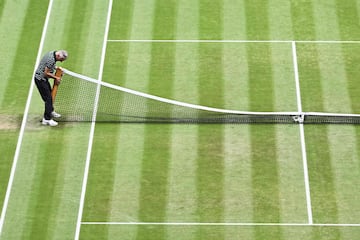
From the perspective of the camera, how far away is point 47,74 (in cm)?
1916

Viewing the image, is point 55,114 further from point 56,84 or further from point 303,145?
point 303,145

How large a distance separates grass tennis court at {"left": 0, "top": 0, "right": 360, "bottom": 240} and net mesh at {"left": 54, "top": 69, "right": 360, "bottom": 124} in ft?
0.81

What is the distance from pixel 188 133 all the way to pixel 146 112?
1.20 meters

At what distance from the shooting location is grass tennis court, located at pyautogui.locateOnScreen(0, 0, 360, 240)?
1780 centimetres

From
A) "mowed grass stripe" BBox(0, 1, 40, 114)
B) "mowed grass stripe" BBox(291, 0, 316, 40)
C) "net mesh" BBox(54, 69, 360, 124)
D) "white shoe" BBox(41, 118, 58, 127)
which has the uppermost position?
"mowed grass stripe" BBox(291, 0, 316, 40)

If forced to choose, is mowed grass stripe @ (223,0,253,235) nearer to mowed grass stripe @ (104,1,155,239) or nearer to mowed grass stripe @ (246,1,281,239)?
mowed grass stripe @ (246,1,281,239)

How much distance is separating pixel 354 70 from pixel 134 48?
5790mm

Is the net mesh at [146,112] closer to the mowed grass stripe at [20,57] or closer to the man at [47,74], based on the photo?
the man at [47,74]

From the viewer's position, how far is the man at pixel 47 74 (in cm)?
1914

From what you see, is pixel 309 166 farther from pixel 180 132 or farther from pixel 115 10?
pixel 115 10

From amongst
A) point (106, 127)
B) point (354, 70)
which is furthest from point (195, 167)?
point (354, 70)

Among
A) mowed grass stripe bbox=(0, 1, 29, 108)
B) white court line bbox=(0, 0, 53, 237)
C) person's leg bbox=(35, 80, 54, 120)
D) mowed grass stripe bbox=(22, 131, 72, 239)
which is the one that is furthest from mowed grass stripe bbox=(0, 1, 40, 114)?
mowed grass stripe bbox=(22, 131, 72, 239)

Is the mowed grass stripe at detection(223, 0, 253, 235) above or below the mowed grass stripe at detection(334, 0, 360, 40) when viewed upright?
below

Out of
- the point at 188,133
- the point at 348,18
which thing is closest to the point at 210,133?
the point at 188,133
